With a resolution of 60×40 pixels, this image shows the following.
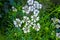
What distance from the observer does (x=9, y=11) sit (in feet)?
13.9

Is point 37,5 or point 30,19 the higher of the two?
point 37,5

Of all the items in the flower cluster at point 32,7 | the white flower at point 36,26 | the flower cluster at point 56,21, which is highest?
the flower cluster at point 32,7

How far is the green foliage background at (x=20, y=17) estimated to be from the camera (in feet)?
12.8

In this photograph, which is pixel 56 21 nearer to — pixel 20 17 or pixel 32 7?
pixel 32 7

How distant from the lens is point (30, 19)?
3990mm

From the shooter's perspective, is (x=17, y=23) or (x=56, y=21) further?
(x=56, y=21)

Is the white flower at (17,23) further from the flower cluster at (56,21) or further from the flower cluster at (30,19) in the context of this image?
the flower cluster at (56,21)

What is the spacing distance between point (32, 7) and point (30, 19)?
0.19m

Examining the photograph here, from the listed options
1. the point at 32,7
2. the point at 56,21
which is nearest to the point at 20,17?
the point at 32,7

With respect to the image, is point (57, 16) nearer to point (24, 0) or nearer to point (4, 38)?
point (24, 0)

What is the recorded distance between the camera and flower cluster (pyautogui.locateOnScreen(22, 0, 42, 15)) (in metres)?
3.95

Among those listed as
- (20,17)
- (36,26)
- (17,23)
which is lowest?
(36,26)

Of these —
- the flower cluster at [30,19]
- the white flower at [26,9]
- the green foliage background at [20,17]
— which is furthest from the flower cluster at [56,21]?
the white flower at [26,9]

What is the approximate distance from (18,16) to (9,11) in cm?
22
